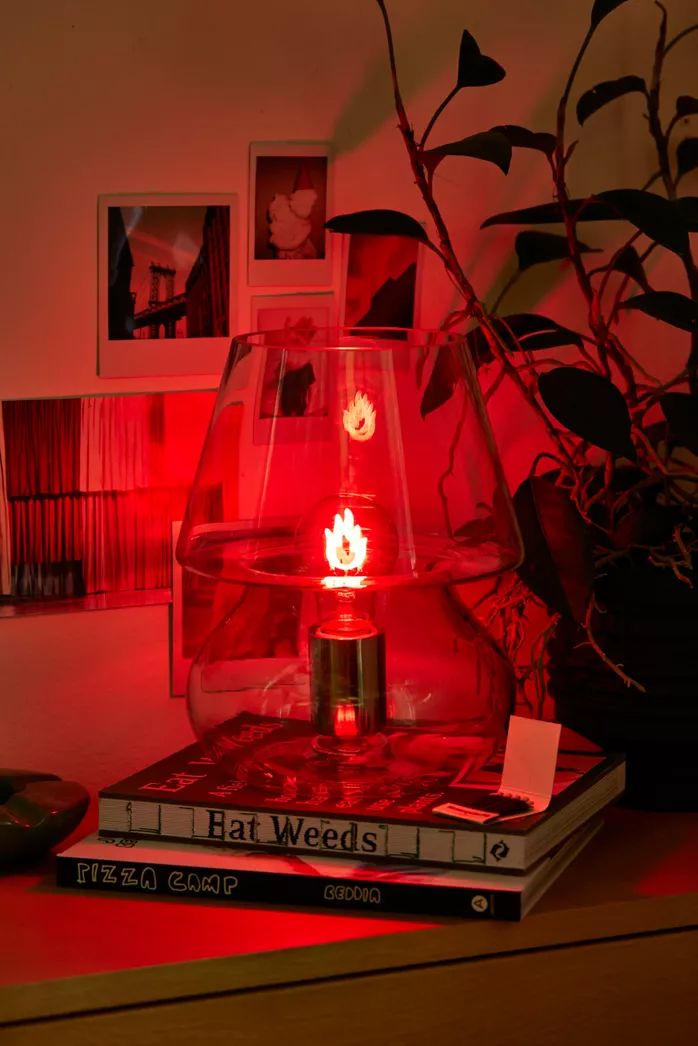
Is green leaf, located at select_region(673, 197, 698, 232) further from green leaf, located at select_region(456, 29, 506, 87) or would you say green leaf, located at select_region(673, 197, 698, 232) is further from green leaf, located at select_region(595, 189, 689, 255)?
green leaf, located at select_region(456, 29, 506, 87)

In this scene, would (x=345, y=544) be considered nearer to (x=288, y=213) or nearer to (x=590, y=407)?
(x=590, y=407)

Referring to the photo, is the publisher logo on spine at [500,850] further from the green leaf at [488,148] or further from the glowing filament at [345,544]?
the green leaf at [488,148]

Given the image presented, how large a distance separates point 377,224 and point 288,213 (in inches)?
5.6

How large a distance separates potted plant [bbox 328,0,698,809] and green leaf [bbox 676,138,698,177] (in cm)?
4

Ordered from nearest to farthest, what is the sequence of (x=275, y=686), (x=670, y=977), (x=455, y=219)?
1. (x=670, y=977)
2. (x=275, y=686)
3. (x=455, y=219)

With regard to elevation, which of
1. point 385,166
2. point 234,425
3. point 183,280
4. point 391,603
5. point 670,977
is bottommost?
point 670,977

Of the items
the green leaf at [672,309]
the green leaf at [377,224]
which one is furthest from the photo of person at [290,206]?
the green leaf at [672,309]

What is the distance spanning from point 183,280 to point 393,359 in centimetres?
32

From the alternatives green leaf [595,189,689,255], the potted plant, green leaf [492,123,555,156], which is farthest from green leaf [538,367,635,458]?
green leaf [492,123,555,156]

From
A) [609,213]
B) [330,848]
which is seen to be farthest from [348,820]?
[609,213]

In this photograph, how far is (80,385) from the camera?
109cm

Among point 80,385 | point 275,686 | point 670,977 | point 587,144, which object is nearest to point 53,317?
point 80,385

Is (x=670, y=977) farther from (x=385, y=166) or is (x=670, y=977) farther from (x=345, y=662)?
(x=385, y=166)

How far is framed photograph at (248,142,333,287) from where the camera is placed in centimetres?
113
